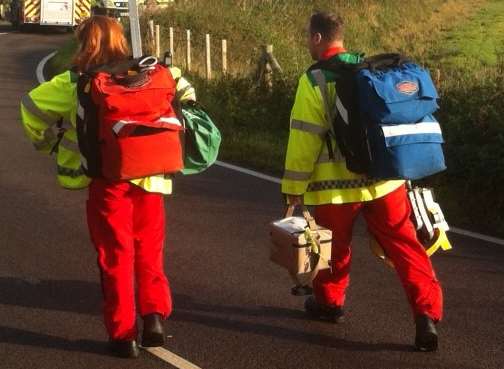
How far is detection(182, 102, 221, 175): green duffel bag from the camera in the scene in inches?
222

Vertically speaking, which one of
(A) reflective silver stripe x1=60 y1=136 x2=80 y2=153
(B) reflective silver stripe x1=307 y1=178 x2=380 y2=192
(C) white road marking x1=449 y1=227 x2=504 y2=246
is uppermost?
(A) reflective silver stripe x1=60 y1=136 x2=80 y2=153

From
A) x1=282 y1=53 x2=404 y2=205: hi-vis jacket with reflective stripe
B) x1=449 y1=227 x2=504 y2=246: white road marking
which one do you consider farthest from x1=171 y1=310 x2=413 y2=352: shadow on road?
x1=449 y1=227 x2=504 y2=246: white road marking

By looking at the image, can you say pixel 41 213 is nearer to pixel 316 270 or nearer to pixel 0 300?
pixel 0 300

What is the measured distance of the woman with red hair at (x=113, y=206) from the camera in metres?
5.38

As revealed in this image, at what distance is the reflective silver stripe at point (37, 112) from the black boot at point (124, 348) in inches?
50.3

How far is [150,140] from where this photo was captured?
5238mm

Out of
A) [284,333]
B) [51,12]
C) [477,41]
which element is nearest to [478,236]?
[284,333]

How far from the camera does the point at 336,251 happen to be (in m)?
5.90

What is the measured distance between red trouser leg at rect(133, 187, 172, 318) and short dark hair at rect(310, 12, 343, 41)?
1289mm

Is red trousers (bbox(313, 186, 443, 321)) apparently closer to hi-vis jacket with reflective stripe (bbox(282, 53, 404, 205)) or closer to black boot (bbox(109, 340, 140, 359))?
hi-vis jacket with reflective stripe (bbox(282, 53, 404, 205))

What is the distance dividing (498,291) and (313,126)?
7.66 feet

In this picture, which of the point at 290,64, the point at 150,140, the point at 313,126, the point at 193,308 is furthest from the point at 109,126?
the point at 290,64

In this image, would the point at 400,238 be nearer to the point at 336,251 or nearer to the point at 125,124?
the point at 336,251

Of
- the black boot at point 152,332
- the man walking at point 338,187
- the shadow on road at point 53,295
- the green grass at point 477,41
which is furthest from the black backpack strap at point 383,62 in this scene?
the green grass at point 477,41
